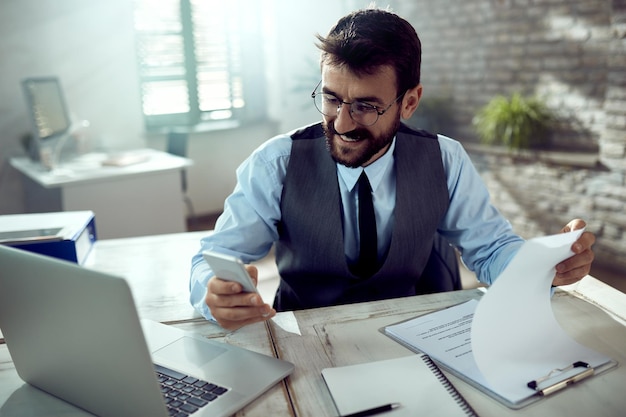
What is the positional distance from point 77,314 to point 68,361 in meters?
0.11

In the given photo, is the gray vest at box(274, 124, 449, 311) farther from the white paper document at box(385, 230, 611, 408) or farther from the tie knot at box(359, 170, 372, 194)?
the white paper document at box(385, 230, 611, 408)

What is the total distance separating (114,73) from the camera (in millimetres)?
4258

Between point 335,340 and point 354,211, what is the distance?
0.43 meters

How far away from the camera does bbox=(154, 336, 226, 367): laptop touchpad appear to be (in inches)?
35.6

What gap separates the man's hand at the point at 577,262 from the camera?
3.19 feet

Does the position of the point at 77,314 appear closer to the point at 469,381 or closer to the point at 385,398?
the point at 385,398

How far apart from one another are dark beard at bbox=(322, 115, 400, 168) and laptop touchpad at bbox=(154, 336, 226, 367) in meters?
0.52

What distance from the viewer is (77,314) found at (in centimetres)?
70

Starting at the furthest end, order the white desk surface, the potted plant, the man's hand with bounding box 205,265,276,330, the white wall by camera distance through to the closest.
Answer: the white wall, the potted plant, the white desk surface, the man's hand with bounding box 205,265,276,330

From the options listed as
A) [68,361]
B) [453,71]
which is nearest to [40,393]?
[68,361]

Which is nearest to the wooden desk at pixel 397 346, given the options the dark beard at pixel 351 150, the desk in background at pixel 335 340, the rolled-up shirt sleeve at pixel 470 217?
the desk in background at pixel 335 340

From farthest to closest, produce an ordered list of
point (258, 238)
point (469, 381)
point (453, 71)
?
point (453, 71) < point (258, 238) < point (469, 381)

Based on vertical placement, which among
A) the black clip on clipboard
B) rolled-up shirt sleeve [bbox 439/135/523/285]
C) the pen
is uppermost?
rolled-up shirt sleeve [bbox 439/135/523/285]

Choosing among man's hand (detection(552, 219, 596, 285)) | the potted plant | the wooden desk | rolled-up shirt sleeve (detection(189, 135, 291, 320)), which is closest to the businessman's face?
rolled-up shirt sleeve (detection(189, 135, 291, 320))
